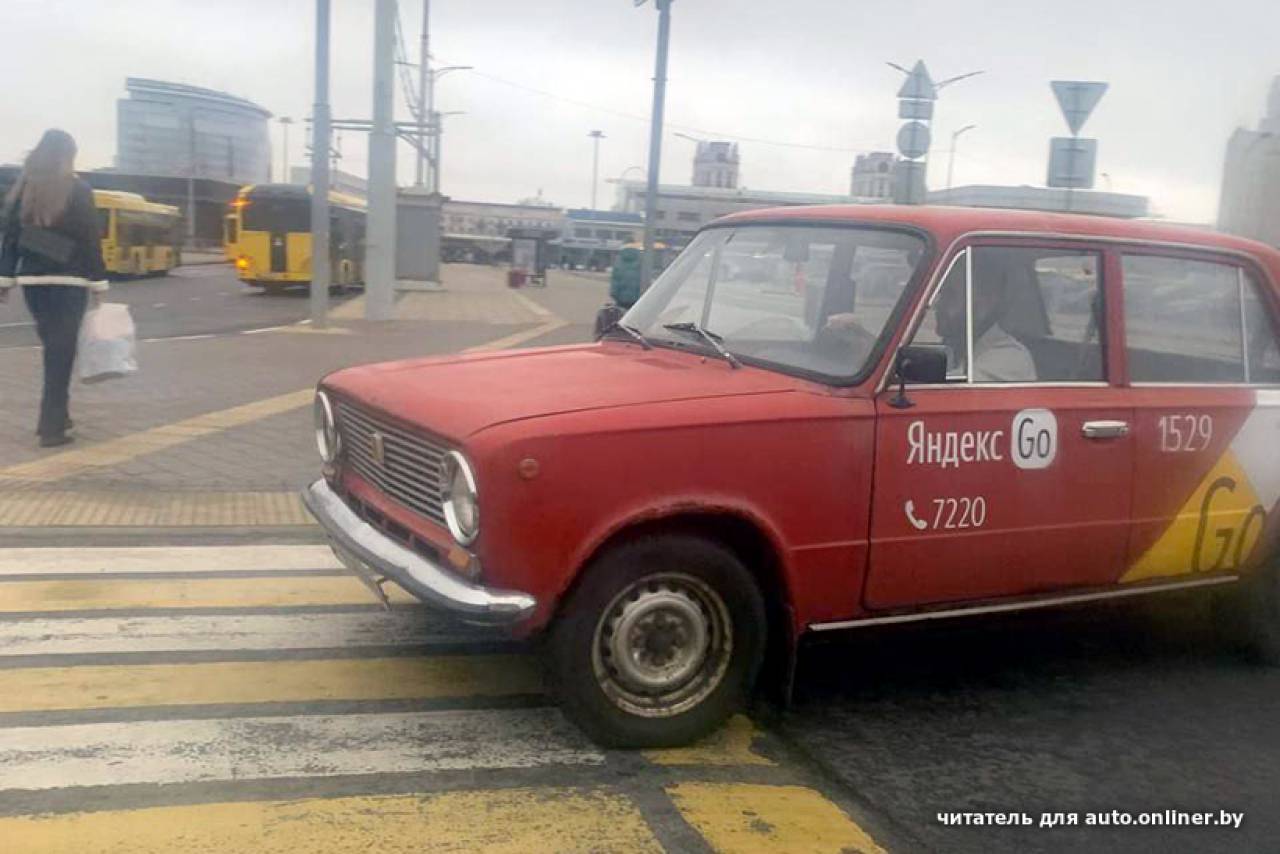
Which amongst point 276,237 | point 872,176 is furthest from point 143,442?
point 276,237

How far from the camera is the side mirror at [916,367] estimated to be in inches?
164

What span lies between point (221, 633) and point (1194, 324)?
410 cm

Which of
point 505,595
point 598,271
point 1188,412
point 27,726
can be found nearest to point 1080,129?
point 1188,412

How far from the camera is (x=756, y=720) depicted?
4.43m

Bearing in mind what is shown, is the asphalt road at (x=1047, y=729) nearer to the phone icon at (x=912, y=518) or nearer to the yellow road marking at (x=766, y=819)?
the yellow road marking at (x=766, y=819)

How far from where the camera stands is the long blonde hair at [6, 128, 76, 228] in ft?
26.2

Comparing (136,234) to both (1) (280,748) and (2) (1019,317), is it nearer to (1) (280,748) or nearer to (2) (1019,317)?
(1) (280,748)

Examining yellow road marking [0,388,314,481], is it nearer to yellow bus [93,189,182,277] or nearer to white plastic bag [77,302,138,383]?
white plastic bag [77,302,138,383]

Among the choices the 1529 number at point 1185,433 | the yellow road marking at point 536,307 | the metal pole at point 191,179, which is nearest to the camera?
the 1529 number at point 1185,433

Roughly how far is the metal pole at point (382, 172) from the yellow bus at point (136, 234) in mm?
13629

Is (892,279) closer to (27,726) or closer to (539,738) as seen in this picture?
(539,738)

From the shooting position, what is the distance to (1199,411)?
4.83 meters

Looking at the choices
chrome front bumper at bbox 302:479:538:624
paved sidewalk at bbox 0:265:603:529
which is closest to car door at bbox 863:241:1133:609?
chrome front bumper at bbox 302:479:538:624
